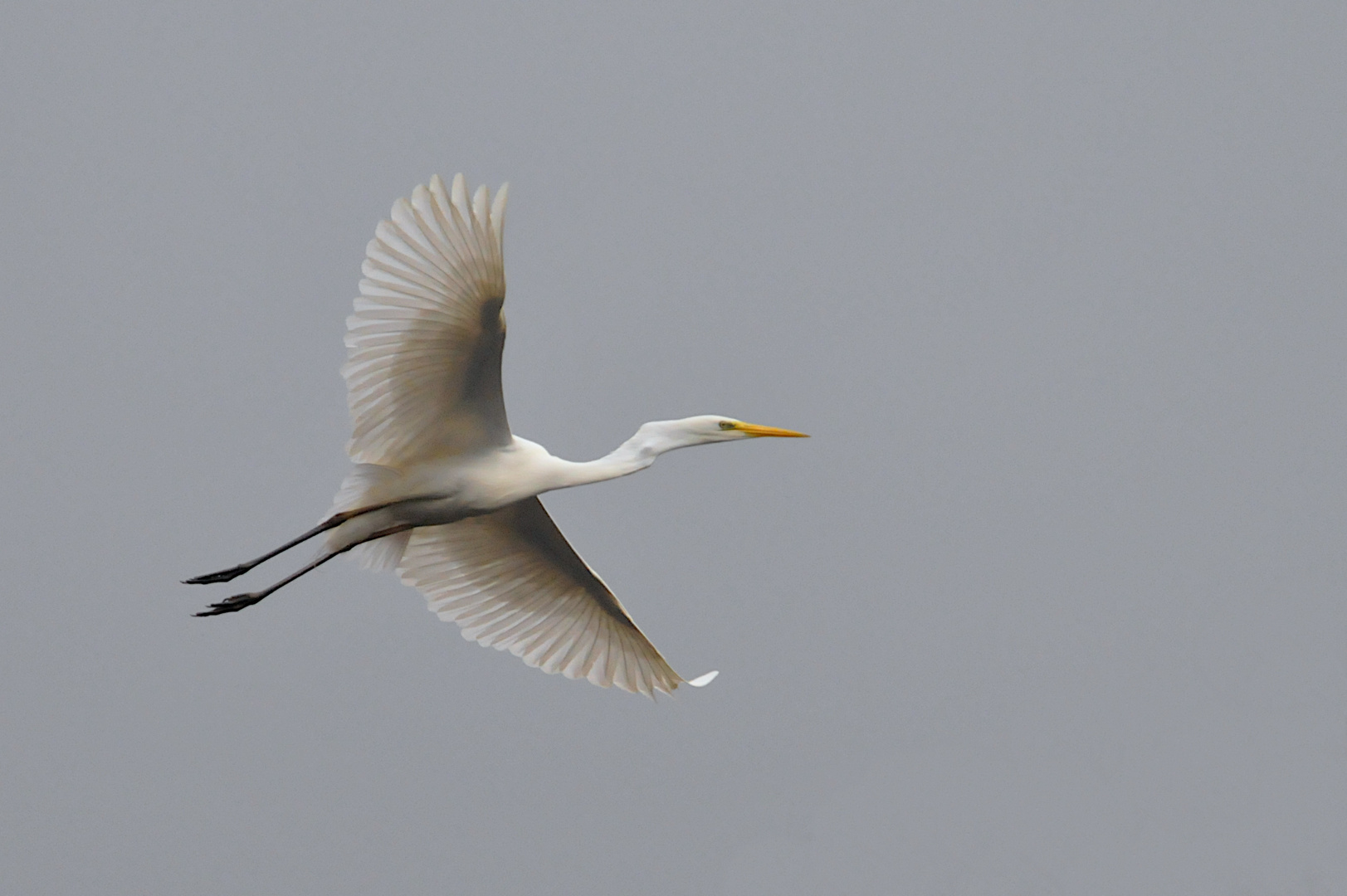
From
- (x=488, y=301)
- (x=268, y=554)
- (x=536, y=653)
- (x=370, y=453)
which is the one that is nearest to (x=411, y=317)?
(x=488, y=301)

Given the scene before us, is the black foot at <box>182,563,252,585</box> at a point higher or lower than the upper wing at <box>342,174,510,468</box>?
lower

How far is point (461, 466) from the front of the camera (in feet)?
39.1

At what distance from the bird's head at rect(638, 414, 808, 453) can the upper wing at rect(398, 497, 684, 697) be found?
1316 millimetres

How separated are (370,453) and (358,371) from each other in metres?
0.75

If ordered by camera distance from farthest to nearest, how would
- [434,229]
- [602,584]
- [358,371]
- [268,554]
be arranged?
[602,584]
[268,554]
[358,371]
[434,229]

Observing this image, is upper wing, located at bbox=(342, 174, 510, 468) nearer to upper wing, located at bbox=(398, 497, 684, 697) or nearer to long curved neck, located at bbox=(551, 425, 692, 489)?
long curved neck, located at bbox=(551, 425, 692, 489)

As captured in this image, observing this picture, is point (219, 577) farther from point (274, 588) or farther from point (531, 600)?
point (531, 600)

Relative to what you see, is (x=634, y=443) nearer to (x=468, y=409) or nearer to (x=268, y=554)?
(x=468, y=409)

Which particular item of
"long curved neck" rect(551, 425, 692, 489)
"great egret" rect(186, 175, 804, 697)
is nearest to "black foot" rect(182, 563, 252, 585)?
"great egret" rect(186, 175, 804, 697)

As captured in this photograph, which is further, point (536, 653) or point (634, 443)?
point (536, 653)

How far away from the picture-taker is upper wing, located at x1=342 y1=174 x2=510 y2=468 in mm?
10562

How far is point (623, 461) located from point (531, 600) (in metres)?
1.95

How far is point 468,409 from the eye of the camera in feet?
38.5

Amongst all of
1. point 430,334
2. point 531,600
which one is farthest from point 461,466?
point 531,600
